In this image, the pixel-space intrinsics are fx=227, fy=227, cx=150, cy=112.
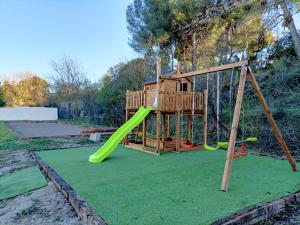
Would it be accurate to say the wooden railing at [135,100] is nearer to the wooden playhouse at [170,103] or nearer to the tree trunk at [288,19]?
the wooden playhouse at [170,103]

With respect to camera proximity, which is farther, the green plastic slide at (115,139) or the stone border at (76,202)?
the green plastic slide at (115,139)

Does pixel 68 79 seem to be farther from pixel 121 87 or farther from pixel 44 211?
pixel 44 211

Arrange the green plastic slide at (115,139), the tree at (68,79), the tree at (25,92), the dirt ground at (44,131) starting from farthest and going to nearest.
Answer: the tree at (25,92) → the tree at (68,79) → the dirt ground at (44,131) → the green plastic slide at (115,139)

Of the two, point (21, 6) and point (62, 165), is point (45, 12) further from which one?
point (62, 165)

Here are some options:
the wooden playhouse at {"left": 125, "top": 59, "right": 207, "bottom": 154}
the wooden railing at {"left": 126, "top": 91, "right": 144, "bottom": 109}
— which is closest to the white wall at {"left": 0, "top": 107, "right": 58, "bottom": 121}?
the wooden railing at {"left": 126, "top": 91, "right": 144, "bottom": 109}

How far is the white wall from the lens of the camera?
26.5m

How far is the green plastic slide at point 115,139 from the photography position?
566 cm

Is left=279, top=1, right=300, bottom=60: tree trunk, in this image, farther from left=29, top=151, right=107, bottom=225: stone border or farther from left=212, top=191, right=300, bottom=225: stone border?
left=29, top=151, right=107, bottom=225: stone border

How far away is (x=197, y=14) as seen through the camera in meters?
10.3

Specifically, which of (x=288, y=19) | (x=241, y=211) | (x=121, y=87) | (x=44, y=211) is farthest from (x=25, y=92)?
(x=241, y=211)

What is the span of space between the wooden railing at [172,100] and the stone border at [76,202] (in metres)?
3.47

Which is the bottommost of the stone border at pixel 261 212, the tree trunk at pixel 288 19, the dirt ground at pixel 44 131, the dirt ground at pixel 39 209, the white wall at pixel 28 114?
the dirt ground at pixel 39 209

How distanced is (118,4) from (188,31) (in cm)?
540

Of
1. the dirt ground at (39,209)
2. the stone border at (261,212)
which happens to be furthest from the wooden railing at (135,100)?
the stone border at (261,212)
